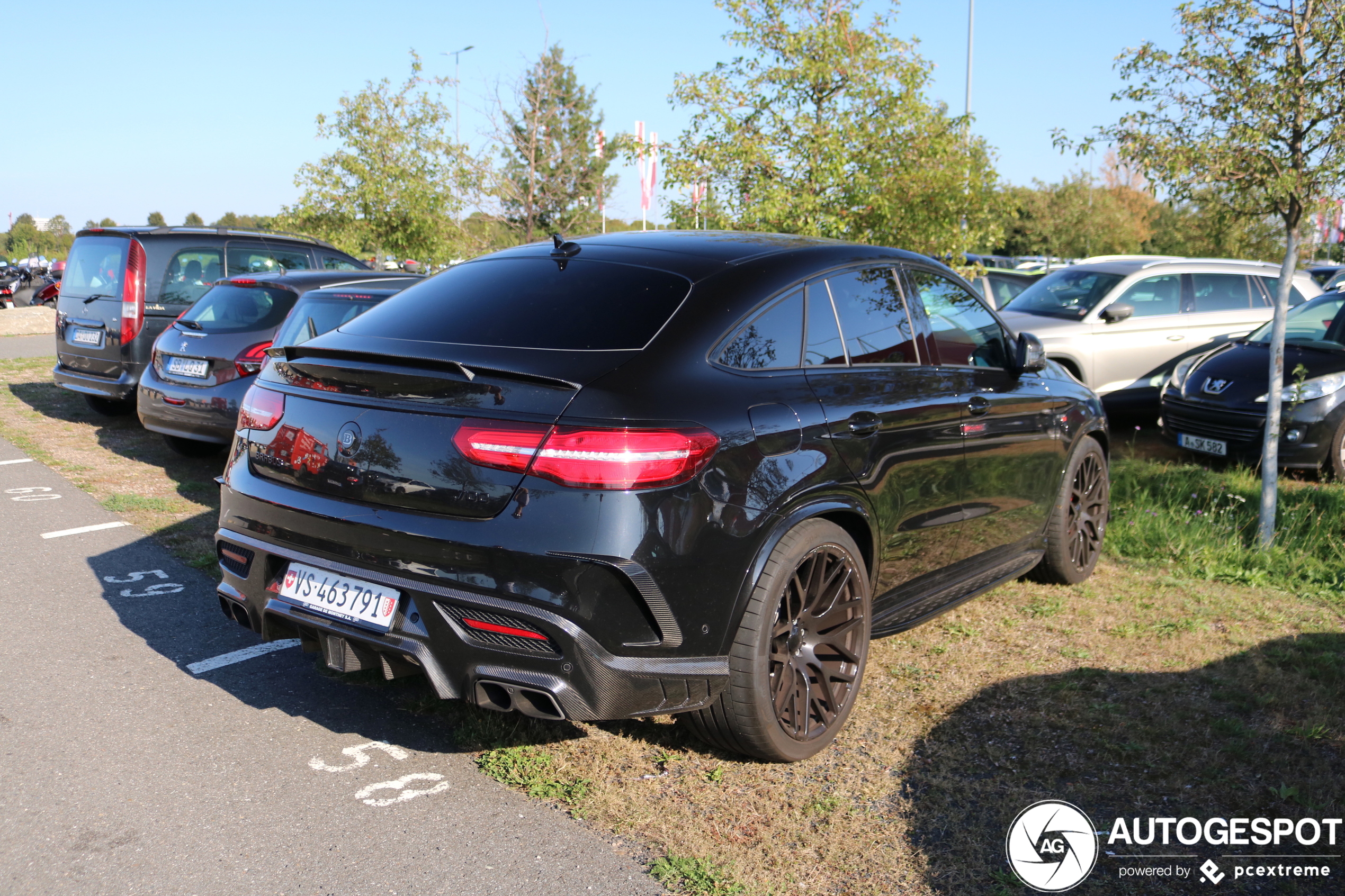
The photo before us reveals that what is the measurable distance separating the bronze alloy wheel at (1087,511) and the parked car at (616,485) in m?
1.61

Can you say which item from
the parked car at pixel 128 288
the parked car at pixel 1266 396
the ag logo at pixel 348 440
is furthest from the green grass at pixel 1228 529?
the parked car at pixel 128 288

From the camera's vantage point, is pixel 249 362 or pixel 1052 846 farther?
pixel 249 362

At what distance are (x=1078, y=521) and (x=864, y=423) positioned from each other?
2.46 meters

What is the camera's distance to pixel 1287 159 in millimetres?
5828

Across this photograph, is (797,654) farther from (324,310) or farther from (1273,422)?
(324,310)

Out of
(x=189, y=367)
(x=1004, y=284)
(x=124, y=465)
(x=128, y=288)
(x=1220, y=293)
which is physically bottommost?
(x=124, y=465)

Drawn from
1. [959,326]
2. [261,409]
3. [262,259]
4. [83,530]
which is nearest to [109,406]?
[262,259]

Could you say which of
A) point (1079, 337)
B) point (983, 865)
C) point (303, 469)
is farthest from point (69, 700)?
point (1079, 337)

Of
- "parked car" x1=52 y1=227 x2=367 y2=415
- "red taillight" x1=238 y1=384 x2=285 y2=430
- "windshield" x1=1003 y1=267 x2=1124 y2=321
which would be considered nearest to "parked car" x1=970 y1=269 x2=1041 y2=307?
"windshield" x1=1003 y1=267 x2=1124 y2=321

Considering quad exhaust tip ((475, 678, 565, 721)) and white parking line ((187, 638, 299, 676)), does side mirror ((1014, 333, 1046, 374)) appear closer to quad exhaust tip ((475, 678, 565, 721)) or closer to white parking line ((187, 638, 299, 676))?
quad exhaust tip ((475, 678, 565, 721))

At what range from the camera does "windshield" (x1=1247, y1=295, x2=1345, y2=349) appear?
28.2 feet

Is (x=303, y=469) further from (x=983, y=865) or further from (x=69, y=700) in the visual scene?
(x=983, y=865)

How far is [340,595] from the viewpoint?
10.5ft

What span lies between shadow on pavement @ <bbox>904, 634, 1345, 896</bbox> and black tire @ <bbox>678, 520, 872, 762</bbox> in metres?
0.37
